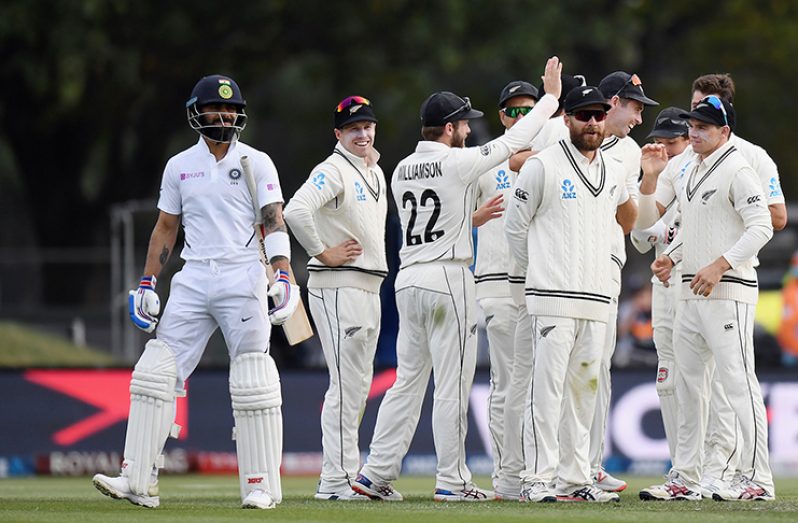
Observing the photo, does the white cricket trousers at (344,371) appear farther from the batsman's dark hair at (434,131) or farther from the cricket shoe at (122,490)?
the cricket shoe at (122,490)

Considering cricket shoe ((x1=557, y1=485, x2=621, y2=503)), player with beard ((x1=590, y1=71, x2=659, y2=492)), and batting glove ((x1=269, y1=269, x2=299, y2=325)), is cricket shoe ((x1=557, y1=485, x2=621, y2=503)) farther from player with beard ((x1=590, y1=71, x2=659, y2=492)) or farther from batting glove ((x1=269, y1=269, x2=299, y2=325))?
batting glove ((x1=269, y1=269, x2=299, y2=325))

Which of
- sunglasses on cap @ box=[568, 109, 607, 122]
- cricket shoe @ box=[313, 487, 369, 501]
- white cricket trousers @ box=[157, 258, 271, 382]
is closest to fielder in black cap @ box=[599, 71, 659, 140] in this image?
sunglasses on cap @ box=[568, 109, 607, 122]

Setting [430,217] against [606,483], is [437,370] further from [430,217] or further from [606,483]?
[606,483]

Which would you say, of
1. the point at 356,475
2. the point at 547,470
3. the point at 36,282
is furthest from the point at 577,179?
the point at 36,282

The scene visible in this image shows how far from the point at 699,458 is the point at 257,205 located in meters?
3.16

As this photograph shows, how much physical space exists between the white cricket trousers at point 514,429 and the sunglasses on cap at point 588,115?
4.38 feet

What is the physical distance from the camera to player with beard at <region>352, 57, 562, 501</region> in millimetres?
9820

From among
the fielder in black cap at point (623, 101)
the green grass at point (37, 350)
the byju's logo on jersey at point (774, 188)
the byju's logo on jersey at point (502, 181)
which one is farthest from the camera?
the green grass at point (37, 350)

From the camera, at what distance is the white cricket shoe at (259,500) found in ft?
29.1

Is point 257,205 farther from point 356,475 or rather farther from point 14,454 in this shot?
point 14,454

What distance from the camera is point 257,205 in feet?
29.9

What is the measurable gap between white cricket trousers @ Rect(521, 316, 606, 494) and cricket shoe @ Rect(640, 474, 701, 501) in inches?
21.5

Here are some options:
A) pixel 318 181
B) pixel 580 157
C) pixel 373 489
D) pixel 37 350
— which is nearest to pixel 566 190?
pixel 580 157

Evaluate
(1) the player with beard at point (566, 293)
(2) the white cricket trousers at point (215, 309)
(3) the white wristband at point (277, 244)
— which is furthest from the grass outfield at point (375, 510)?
(3) the white wristband at point (277, 244)
